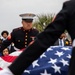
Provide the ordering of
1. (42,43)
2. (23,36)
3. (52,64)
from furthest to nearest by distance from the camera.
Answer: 1. (23,36)
2. (52,64)
3. (42,43)

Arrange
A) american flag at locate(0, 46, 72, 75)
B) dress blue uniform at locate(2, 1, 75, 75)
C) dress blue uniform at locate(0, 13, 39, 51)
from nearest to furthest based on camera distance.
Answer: dress blue uniform at locate(2, 1, 75, 75)
american flag at locate(0, 46, 72, 75)
dress blue uniform at locate(0, 13, 39, 51)

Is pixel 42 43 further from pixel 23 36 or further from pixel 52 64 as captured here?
pixel 23 36

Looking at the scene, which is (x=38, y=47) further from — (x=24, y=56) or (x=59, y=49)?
(x=59, y=49)

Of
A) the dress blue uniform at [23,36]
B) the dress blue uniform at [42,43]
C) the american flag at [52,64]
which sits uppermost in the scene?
the dress blue uniform at [42,43]

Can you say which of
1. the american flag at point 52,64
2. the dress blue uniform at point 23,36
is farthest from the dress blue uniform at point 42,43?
the dress blue uniform at point 23,36

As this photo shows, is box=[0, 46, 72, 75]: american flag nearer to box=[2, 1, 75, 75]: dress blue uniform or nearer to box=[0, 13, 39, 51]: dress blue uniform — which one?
box=[2, 1, 75, 75]: dress blue uniform

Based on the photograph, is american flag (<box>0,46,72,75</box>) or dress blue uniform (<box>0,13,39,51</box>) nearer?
american flag (<box>0,46,72,75</box>)

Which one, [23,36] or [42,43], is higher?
[42,43]

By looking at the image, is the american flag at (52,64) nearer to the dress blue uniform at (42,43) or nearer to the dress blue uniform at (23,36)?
the dress blue uniform at (42,43)

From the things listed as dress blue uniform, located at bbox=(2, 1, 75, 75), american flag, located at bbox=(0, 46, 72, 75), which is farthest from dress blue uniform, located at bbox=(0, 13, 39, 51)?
dress blue uniform, located at bbox=(2, 1, 75, 75)

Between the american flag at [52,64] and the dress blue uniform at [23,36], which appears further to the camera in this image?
the dress blue uniform at [23,36]

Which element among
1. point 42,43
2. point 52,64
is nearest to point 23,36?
point 52,64

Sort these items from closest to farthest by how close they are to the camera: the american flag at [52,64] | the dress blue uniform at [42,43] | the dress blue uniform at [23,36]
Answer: the dress blue uniform at [42,43]
the american flag at [52,64]
the dress blue uniform at [23,36]

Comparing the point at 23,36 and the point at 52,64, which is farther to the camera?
the point at 23,36
